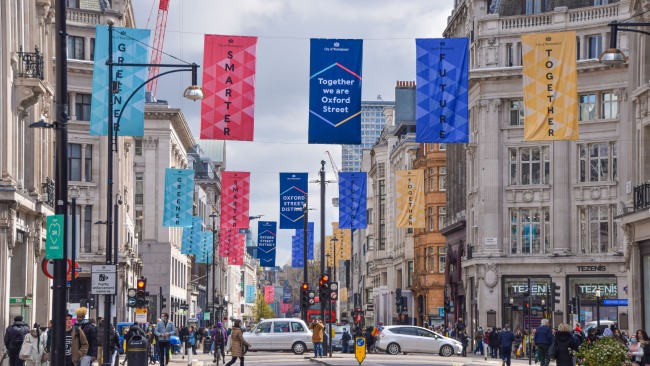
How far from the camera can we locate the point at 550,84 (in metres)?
38.2

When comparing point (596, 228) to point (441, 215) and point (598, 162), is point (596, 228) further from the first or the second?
point (441, 215)

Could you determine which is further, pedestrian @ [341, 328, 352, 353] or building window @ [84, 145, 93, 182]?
building window @ [84, 145, 93, 182]

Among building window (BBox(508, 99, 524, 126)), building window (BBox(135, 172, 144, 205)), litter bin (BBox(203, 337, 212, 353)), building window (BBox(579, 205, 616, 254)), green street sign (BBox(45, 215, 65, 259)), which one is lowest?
litter bin (BBox(203, 337, 212, 353))

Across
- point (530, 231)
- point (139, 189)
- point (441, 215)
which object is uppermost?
point (139, 189)

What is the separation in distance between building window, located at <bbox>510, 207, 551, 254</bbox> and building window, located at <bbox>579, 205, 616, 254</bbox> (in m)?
1.92

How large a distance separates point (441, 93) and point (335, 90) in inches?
129

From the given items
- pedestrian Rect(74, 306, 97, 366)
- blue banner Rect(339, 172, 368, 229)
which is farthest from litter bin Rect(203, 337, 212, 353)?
pedestrian Rect(74, 306, 97, 366)

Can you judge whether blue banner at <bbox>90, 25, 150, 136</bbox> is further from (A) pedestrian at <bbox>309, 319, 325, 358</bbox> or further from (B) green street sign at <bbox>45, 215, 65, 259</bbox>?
(A) pedestrian at <bbox>309, 319, 325, 358</bbox>

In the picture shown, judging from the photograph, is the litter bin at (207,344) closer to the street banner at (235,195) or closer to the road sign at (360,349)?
the street banner at (235,195)

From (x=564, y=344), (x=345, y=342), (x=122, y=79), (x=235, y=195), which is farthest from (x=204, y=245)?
(x=564, y=344)

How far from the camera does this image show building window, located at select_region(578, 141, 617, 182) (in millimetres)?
71562

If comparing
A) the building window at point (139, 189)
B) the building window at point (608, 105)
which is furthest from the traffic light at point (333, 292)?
the building window at point (139, 189)

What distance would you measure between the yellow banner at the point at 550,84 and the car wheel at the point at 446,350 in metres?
25.4

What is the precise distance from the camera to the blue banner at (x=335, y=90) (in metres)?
38.0
